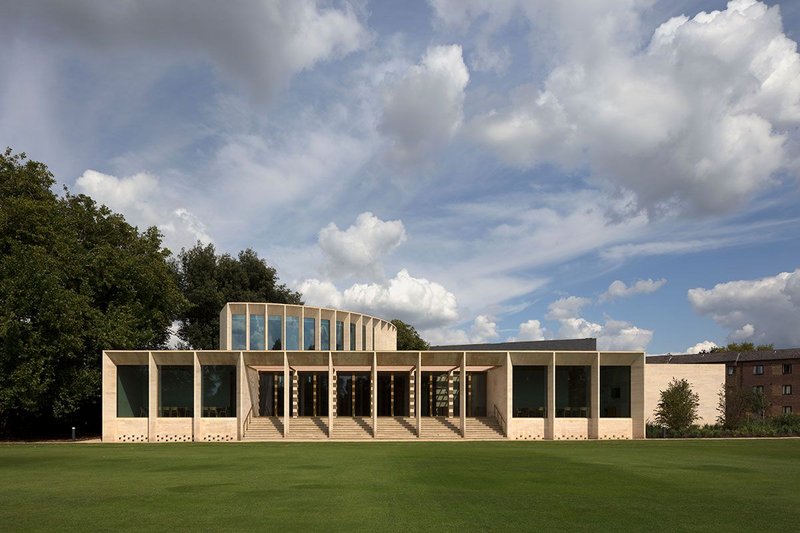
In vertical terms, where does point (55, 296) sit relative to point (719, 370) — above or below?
above

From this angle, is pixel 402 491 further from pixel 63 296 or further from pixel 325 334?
pixel 325 334

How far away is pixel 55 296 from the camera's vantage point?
39.3m

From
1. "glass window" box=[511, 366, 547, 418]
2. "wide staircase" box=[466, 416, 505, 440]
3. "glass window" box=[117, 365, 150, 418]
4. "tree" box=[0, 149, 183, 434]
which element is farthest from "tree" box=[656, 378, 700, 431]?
"tree" box=[0, 149, 183, 434]

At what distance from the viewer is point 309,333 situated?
52.8 metres

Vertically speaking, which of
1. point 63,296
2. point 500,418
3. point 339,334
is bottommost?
point 500,418

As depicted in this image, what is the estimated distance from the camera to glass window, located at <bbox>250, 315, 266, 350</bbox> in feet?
165

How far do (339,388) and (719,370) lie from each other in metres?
28.5

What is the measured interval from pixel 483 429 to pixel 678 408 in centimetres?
1303

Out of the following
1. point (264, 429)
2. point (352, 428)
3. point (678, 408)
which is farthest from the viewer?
point (678, 408)

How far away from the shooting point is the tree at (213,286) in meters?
65.1

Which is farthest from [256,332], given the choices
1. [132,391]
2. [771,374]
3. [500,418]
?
[771,374]

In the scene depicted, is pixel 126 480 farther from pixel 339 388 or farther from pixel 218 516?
pixel 339 388

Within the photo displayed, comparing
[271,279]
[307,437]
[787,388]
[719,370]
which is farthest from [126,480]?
[787,388]

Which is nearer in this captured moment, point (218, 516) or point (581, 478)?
point (218, 516)
